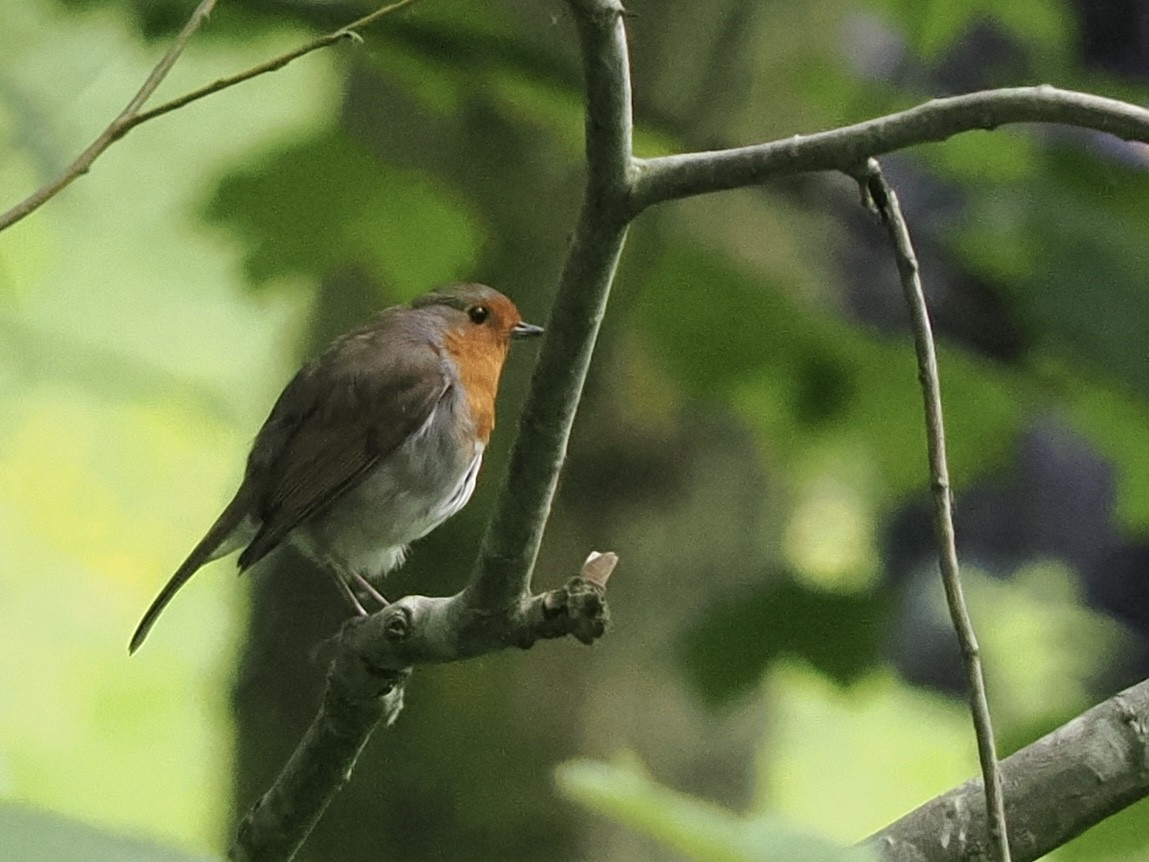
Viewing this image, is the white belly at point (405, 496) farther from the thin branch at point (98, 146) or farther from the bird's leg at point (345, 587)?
the thin branch at point (98, 146)

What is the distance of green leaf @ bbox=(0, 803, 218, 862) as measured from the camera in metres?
0.48

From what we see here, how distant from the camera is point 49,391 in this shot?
5234 millimetres

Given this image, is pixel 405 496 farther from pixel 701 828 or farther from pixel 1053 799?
pixel 701 828

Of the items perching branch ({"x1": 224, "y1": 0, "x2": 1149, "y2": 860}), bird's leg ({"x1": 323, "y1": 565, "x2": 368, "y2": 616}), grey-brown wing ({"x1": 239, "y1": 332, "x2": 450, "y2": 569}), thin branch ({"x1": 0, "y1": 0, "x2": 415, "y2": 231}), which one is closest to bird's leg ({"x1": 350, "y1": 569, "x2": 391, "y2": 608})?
bird's leg ({"x1": 323, "y1": 565, "x2": 368, "y2": 616})

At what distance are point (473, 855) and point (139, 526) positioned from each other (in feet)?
9.88

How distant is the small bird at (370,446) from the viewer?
8.66 feet

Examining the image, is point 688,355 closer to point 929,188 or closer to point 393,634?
point 929,188

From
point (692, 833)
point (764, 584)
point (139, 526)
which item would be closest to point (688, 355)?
point (764, 584)

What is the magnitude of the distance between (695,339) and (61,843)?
2113 millimetres

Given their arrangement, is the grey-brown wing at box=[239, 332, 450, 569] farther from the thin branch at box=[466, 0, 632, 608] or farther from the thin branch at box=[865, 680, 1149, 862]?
the thin branch at box=[865, 680, 1149, 862]

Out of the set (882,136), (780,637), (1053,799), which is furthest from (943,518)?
(780,637)

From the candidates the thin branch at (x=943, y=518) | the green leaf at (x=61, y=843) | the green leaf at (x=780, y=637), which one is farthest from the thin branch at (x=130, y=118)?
the green leaf at (x=780, y=637)

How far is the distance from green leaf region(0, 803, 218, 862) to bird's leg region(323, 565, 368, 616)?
2187mm

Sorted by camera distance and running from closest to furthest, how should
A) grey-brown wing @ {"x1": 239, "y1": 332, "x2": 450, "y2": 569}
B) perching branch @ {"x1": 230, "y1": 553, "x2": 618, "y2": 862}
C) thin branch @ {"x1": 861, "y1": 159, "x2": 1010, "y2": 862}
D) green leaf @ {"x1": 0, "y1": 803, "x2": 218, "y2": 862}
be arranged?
green leaf @ {"x1": 0, "y1": 803, "x2": 218, "y2": 862}
thin branch @ {"x1": 861, "y1": 159, "x2": 1010, "y2": 862}
perching branch @ {"x1": 230, "y1": 553, "x2": 618, "y2": 862}
grey-brown wing @ {"x1": 239, "y1": 332, "x2": 450, "y2": 569}
